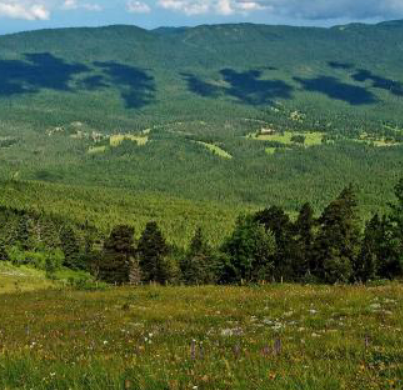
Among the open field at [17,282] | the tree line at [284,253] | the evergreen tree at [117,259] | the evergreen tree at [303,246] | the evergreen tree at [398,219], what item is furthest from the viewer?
the open field at [17,282]

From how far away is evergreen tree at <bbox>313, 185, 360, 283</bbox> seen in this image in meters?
68.3

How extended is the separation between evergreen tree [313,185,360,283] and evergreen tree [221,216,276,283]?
6287 millimetres

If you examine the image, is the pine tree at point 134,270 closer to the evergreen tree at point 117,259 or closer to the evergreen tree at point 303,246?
the evergreen tree at point 117,259

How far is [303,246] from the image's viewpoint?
2953 inches

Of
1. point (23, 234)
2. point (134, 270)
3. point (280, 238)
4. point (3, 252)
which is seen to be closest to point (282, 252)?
point (280, 238)

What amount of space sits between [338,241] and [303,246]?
6890 millimetres

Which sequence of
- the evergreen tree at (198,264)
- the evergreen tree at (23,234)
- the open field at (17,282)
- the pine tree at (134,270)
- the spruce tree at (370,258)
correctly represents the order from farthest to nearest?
the evergreen tree at (23,234) → the evergreen tree at (198,264) → the open field at (17,282) → the pine tree at (134,270) → the spruce tree at (370,258)

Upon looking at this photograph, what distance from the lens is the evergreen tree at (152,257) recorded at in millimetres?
81062

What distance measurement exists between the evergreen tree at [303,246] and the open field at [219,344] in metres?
48.4

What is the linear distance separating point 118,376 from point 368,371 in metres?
3.61

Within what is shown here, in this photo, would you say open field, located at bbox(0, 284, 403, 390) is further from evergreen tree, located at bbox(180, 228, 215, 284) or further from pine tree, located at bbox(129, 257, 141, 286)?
evergreen tree, located at bbox(180, 228, 215, 284)

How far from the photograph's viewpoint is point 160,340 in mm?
13609

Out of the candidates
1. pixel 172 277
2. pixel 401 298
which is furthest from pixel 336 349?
pixel 172 277

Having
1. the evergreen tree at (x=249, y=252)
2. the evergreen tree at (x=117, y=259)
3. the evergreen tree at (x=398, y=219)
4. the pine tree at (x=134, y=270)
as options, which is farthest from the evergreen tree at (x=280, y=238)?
the evergreen tree at (x=117, y=259)
